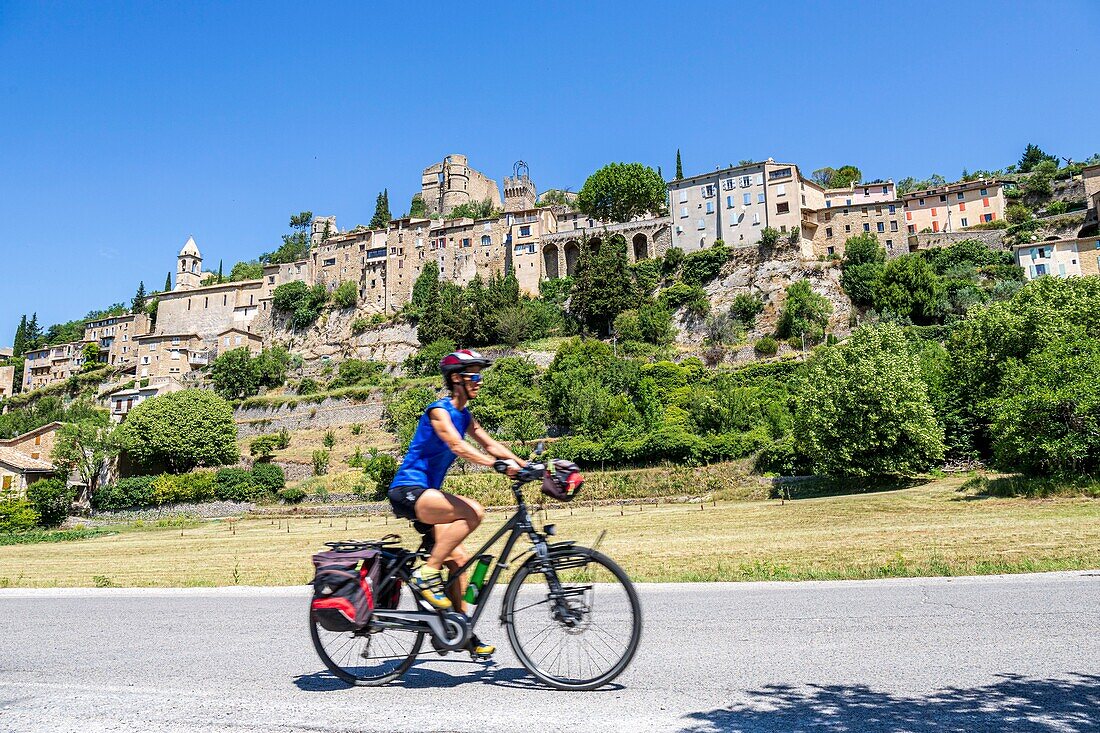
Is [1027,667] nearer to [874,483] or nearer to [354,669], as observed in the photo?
[354,669]

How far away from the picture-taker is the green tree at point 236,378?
258 feet

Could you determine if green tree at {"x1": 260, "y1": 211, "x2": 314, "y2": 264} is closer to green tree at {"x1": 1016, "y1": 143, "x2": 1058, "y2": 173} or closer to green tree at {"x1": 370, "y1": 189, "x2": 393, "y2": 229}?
green tree at {"x1": 370, "y1": 189, "x2": 393, "y2": 229}

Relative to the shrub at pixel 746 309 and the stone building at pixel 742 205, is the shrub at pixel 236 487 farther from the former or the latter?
the stone building at pixel 742 205

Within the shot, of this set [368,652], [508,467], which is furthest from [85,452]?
[508,467]

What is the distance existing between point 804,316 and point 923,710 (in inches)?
2431

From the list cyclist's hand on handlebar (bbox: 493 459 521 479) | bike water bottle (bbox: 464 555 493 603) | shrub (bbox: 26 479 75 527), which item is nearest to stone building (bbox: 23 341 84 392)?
shrub (bbox: 26 479 75 527)

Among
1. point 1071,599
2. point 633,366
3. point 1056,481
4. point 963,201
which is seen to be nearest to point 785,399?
point 633,366

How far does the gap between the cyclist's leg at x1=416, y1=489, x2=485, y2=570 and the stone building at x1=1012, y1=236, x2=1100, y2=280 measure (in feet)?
241

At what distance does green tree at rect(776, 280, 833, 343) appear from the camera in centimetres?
6050

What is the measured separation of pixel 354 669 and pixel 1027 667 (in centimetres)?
444

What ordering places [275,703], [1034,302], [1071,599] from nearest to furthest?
[275,703]
[1071,599]
[1034,302]

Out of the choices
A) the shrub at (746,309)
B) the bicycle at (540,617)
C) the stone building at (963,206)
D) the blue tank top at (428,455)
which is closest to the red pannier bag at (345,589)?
the bicycle at (540,617)

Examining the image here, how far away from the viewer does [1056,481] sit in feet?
69.6

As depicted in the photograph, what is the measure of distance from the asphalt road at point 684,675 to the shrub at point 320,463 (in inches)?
1800
